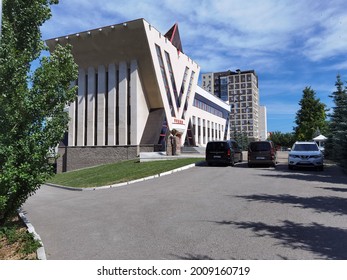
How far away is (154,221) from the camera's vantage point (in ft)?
22.4

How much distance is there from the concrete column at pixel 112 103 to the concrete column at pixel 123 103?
34.5 inches

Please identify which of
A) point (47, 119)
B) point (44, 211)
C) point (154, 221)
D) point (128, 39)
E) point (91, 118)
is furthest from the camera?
point (91, 118)

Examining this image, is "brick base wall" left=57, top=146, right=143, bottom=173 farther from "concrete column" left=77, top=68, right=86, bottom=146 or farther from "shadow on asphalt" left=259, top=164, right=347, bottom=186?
"shadow on asphalt" left=259, top=164, right=347, bottom=186

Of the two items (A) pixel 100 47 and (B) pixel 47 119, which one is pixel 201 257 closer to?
(B) pixel 47 119

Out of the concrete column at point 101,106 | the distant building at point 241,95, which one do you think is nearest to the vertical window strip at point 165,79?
the concrete column at point 101,106

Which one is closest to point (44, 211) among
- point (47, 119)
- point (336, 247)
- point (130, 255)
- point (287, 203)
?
point (47, 119)

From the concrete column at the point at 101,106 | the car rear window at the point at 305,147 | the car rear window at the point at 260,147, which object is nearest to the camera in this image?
the car rear window at the point at 305,147

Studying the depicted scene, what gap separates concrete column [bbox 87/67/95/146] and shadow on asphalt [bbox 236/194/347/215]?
30032 millimetres

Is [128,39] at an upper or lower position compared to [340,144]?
upper

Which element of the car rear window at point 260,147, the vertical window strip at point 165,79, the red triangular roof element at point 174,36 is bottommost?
the car rear window at point 260,147

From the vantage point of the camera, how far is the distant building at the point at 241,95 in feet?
443

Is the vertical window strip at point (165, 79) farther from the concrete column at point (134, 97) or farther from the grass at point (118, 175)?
the grass at point (118, 175)

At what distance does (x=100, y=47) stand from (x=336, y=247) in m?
34.2

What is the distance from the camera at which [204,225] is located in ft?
20.6
